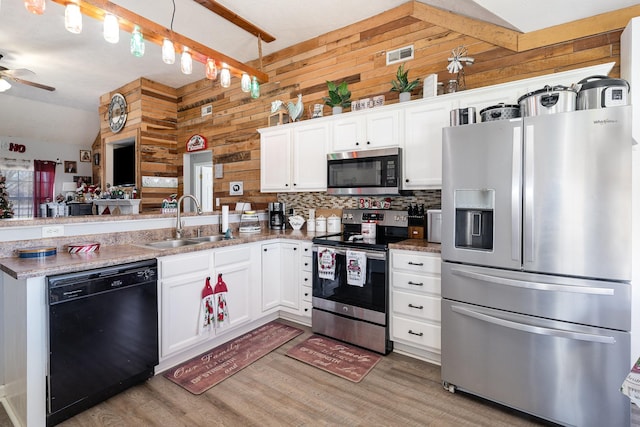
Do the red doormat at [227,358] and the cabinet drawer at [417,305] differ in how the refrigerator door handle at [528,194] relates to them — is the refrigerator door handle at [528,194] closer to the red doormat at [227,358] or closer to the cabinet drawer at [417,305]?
the cabinet drawer at [417,305]

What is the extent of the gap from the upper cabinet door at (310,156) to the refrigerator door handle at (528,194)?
6.28ft

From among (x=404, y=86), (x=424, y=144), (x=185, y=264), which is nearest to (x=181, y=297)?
(x=185, y=264)

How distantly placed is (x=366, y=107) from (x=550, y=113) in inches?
67.0

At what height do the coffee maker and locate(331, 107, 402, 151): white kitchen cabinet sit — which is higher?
locate(331, 107, 402, 151): white kitchen cabinet

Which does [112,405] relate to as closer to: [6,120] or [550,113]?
[550,113]

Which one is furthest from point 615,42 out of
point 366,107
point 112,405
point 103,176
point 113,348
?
point 103,176

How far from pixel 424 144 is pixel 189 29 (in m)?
2.99

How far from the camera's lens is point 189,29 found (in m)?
3.65

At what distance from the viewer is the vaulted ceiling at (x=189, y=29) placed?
240cm

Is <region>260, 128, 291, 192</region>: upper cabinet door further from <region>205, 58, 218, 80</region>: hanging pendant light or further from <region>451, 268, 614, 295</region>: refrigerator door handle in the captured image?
<region>451, 268, 614, 295</region>: refrigerator door handle

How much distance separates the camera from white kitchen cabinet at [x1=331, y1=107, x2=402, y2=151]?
2928 millimetres

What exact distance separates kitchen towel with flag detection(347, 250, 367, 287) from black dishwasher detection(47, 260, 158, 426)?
1510mm

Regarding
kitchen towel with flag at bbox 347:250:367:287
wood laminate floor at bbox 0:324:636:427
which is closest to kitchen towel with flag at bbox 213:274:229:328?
wood laminate floor at bbox 0:324:636:427

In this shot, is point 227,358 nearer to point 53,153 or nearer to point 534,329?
point 534,329
